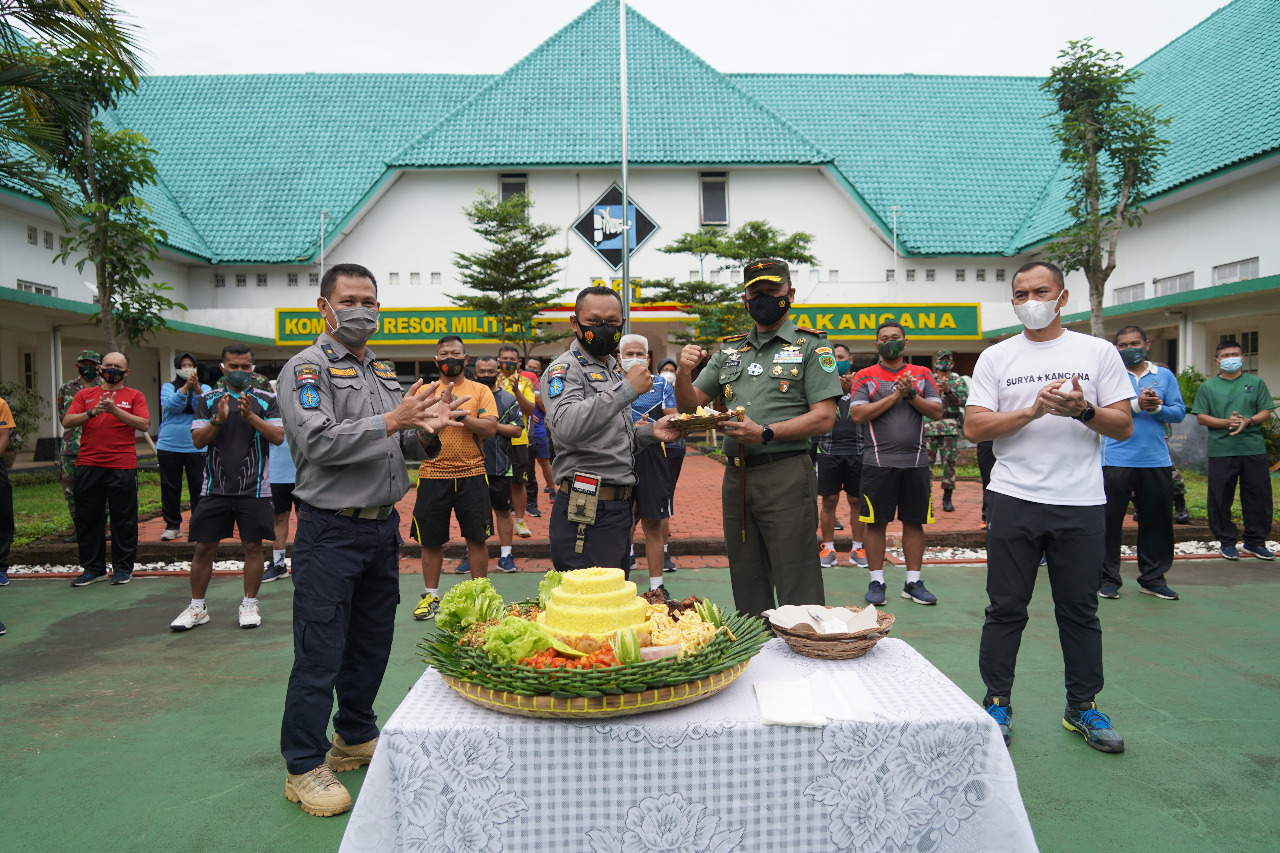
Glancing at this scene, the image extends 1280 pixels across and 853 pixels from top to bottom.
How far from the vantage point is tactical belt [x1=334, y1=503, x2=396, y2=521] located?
3338 millimetres

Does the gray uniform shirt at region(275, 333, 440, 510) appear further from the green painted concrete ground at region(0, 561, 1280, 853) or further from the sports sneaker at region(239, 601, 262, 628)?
the sports sneaker at region(239, 601, 262, 628)

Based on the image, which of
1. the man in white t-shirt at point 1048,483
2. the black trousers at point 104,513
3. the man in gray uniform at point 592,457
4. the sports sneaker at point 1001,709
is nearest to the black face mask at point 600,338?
the man in gray uniform at point 592,457

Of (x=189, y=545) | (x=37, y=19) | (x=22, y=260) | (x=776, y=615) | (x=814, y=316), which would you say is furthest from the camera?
(x=814, y=316)

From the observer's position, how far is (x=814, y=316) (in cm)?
2245

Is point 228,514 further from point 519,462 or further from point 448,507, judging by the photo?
point 519,462

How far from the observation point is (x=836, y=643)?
2.70m

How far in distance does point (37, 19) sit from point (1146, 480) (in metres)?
10.5

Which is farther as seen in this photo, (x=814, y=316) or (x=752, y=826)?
(x=814, y=316)

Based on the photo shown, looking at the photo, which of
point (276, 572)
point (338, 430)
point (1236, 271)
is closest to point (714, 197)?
point (1236, 271)

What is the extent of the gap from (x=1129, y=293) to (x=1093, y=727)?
784 inches

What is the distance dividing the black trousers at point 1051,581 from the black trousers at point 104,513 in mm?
7015

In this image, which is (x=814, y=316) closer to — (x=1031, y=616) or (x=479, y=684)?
(x=1031, y=616)

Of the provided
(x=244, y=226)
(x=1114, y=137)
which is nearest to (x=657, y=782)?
(x=1114, y=137)

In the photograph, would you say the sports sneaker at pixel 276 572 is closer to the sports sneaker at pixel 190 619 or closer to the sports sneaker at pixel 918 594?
the sports sneaker at pixel 190 619
